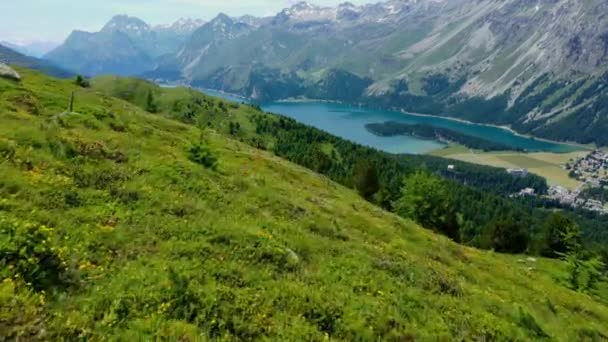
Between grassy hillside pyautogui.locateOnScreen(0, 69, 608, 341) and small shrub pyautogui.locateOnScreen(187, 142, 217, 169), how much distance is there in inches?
6.5

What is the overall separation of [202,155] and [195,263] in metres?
16.3

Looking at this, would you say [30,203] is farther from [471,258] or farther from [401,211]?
[401,211]

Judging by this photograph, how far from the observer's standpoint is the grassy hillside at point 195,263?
13.2 meters

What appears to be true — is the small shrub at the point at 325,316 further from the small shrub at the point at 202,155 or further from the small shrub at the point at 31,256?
the small shrub at the point at 202,155

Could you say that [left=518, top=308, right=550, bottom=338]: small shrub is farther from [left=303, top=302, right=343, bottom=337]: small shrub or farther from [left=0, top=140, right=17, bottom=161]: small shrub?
[left=0, top=140, right=17, bottom=161]: small shrub

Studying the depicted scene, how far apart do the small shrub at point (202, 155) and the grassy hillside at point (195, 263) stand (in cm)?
16

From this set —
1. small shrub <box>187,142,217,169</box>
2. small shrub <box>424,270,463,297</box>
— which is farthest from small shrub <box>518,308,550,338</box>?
small shrub <box>187,142,217,169</box>

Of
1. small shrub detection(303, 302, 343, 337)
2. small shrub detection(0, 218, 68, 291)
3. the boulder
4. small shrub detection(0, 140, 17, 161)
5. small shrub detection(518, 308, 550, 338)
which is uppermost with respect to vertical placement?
the boulder

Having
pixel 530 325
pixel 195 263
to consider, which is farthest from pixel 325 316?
pixel 530 325

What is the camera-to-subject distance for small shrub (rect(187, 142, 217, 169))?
32281 mm

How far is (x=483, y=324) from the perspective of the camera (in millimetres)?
20688

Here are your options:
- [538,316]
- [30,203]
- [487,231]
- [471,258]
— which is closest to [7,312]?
[30,203]

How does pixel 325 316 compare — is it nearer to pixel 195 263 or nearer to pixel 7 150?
pixel 195 263

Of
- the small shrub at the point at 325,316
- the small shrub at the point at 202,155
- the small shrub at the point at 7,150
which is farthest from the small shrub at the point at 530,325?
the small shrub at the point at 7,150
